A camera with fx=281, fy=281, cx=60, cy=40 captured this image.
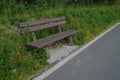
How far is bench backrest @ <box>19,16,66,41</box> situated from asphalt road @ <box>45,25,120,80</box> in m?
1.37

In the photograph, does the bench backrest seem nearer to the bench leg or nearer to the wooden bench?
the wooden bench

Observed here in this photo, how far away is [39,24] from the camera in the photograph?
8.88 m

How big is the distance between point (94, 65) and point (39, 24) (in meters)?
2.22

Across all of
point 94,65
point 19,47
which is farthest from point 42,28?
point 94,65

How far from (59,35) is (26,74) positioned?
282 cm

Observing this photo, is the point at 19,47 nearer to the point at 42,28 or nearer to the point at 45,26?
the point at 42,28

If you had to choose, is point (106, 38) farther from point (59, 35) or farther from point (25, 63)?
point (25, 63)

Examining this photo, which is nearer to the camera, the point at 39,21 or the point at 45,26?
the point at 39,21

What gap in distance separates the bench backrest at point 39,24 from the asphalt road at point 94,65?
137 centimetres

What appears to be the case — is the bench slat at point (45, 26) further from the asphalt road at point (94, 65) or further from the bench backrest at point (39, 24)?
the asphalt road at point (94, 65)

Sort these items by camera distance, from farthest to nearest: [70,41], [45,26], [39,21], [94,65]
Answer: [70,41] → [45,26] → [39,21] → [94,65]

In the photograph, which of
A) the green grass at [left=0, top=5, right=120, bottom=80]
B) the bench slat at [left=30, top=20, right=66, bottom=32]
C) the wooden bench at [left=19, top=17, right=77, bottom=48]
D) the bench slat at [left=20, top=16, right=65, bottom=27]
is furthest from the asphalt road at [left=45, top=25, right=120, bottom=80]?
the bench slat at [left=20, top=16, right=65, bottom=27]

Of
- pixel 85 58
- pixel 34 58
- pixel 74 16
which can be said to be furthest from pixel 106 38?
pixel 34 58

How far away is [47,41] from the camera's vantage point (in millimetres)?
8008
